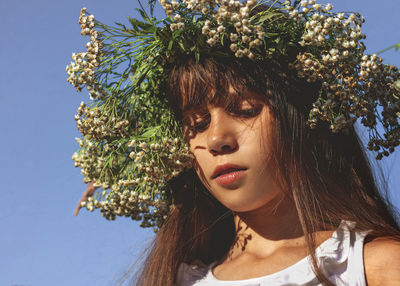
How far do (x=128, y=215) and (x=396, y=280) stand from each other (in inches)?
63.6

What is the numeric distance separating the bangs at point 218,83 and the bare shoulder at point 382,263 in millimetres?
997

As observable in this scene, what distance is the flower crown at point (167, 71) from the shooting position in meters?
3.12

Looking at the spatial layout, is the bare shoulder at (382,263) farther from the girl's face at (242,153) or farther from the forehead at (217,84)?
the forehead at (217,84)

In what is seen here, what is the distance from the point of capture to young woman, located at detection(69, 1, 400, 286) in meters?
3.07

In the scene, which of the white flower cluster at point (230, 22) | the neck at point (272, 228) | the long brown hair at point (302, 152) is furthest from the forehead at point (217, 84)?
the neck at point (272, 228)

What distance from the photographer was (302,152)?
10.8 feet

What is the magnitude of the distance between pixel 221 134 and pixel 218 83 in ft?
0.94

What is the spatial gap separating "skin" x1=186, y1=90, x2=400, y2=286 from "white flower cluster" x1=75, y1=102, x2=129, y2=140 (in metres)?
0.40

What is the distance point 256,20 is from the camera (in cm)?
329

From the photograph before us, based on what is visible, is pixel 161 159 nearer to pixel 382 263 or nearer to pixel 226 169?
pixel 226 169

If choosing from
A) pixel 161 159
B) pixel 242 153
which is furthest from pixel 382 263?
pixel 161 159

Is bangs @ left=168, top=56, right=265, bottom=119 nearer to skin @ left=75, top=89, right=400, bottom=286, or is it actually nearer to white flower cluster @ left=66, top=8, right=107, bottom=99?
skin @ left=75, top=89, right=400, bottom=286

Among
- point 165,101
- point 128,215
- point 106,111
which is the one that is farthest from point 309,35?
point 128,215

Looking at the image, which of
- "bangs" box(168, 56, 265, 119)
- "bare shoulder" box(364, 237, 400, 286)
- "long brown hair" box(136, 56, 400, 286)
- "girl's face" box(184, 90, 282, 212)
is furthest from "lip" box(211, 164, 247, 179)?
"bare shoulder" box(364, 237, 400, 286)
